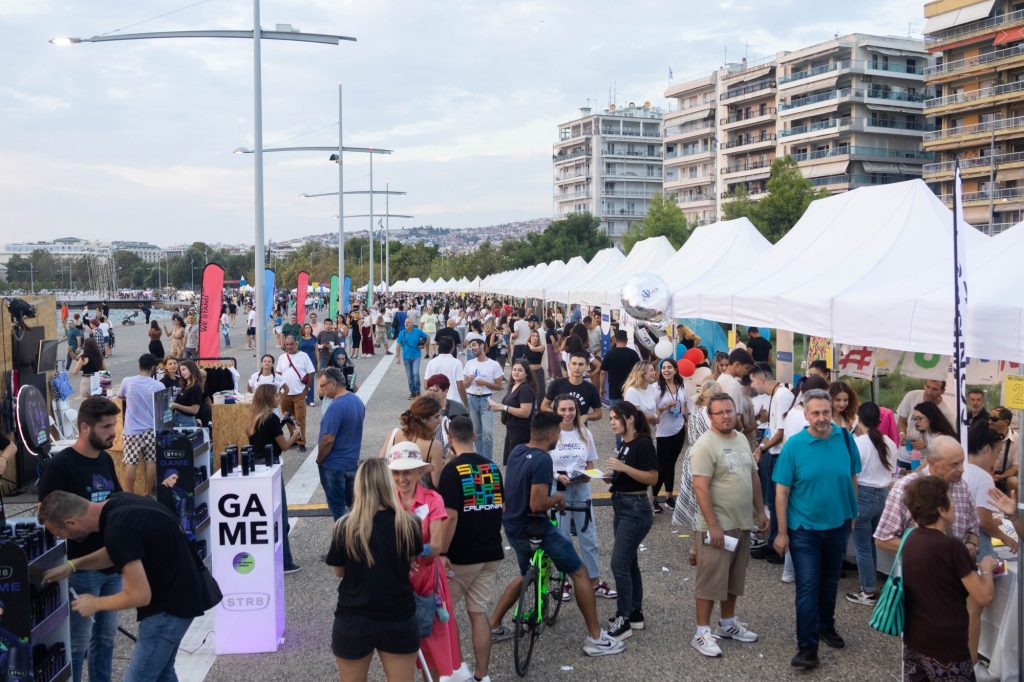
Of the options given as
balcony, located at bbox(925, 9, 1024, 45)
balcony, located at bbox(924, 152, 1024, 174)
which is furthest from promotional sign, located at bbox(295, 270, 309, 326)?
balcony, located at bbox(925, 9, 1024, 45)

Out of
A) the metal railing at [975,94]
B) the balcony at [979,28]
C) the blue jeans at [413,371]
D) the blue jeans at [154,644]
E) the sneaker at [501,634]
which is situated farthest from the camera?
the balcony at [979,28]

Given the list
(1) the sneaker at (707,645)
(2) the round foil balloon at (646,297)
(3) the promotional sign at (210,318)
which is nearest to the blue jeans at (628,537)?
(1) the sneaker at (707,645)

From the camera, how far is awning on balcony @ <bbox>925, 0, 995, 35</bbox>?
58.1 metres

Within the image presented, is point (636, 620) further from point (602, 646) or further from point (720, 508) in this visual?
point (720, 508)

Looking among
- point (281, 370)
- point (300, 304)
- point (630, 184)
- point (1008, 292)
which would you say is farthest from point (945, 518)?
point (630, 184)

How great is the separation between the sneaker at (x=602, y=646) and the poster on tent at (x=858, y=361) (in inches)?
239

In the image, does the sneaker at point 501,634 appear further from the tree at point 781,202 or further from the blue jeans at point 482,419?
the tree at point 781,202

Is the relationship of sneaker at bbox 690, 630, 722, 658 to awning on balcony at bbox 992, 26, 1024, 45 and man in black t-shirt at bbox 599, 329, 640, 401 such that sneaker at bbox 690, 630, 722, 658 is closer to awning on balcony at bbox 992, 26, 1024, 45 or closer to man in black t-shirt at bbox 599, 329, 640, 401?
man in black t-shirt at bbox 599, 329, 640, 401

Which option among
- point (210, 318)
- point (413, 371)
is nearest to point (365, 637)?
point (210, 318)

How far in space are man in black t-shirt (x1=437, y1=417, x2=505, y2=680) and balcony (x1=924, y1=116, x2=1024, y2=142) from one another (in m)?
61.7

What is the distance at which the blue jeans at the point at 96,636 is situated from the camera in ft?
16.5

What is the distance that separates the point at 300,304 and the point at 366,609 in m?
24.3

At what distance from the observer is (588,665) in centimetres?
565

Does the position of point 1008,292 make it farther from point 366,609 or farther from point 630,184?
point 630,184
